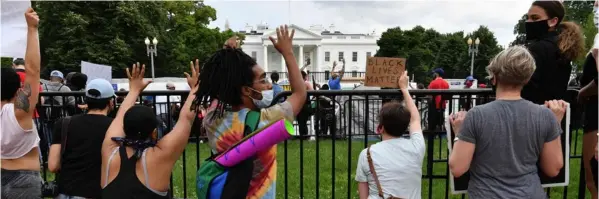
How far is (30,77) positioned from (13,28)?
389 mm

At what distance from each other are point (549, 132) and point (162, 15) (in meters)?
40.1

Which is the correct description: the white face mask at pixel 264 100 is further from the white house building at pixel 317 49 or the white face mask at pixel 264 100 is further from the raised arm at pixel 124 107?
the white house building at pixel 317 49

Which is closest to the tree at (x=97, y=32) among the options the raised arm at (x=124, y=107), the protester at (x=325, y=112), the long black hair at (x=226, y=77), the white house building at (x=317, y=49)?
the protester at (x=325, y=112)

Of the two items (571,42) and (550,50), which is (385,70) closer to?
(550,50)

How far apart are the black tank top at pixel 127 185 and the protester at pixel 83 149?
1.62 feet

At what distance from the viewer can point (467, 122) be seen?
238 centimetres

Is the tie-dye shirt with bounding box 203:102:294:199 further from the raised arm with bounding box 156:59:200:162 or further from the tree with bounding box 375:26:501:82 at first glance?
the tree with bounding box 375:26:501:82

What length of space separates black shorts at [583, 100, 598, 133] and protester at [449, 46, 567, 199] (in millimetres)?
1065

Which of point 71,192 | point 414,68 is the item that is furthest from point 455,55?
point 71,192

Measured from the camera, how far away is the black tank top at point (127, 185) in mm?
2385

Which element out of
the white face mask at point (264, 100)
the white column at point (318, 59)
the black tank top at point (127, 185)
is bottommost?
the black tank top at point (127, 185)

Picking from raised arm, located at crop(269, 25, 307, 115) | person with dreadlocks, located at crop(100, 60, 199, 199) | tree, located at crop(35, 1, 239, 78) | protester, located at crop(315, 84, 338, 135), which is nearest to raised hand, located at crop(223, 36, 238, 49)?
raised arm, located at crop(269, 25, 307, 115)

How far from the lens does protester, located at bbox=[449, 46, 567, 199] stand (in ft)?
7.63

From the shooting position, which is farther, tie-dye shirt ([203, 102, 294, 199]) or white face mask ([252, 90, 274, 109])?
white face mask ([252, 90, 274, 109])
